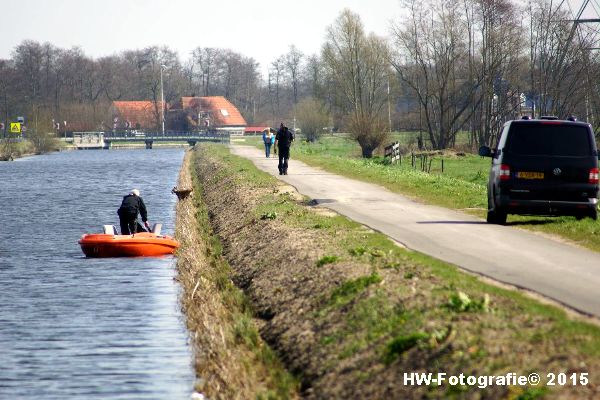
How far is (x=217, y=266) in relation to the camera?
71.4 ft

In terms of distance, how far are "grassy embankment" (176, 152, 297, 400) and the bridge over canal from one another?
106751 mm

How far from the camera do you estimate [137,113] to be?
15738 centimetres

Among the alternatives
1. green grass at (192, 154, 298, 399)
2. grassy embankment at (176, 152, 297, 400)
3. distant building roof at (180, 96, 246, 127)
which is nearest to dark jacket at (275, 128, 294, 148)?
green grass at (192, 154, 298, 399)

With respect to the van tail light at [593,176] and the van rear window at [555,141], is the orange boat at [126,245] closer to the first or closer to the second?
the van rear window at [555,141]

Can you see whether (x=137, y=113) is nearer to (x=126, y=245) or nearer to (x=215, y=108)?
(x=215, y=108)

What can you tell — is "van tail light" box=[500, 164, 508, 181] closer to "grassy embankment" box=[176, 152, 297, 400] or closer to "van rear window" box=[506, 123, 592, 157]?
"van rear window" box=[506, 123, 592, 157]

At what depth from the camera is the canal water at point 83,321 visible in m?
13.4

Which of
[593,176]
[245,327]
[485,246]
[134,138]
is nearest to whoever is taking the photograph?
[245,327]

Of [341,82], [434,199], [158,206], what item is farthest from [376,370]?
[341,82]

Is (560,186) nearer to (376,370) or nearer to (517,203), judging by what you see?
(517,203)

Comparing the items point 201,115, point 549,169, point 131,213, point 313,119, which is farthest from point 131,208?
point 201,115

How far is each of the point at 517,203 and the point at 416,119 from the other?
218 ft

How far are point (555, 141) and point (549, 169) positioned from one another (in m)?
0.56

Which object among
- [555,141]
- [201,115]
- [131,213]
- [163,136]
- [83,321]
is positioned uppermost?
[555,141]
